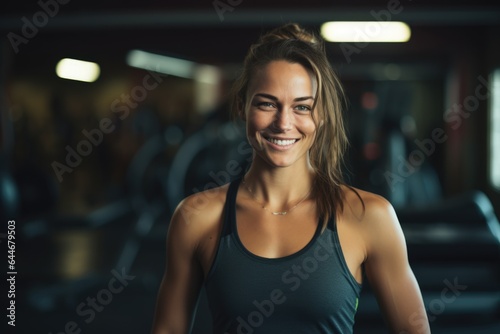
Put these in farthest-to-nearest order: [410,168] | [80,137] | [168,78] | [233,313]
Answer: [168,78] < [80,137] < [410,168] < [233,313]

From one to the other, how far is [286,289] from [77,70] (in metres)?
9.89

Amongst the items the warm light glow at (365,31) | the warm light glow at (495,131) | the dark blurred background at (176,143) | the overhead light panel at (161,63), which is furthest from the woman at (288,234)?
the overhead light panel at (161,63)

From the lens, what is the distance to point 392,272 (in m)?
1.18

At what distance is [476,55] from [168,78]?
5.56 meters

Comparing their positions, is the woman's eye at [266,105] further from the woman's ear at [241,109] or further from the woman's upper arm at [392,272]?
the woman's upper arm at [392,272]

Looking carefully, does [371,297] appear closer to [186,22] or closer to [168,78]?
[186,22]

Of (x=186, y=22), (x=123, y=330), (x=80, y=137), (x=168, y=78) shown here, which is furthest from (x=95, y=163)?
(x=123, y=330)

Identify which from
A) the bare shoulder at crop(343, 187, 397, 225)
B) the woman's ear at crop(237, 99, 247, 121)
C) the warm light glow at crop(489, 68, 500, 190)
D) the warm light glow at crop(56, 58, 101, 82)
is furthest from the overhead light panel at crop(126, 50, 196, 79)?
the bare shoulder at crop(343, 187, 397, 225)

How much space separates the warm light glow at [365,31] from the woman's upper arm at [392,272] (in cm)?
675

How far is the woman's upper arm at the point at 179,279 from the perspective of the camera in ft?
4.06

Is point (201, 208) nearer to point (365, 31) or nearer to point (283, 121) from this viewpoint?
point (283, 121)

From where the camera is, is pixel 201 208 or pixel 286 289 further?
pixel 201 208

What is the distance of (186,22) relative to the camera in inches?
315

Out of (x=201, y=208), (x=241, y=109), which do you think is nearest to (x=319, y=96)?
(x=241, y=109)
